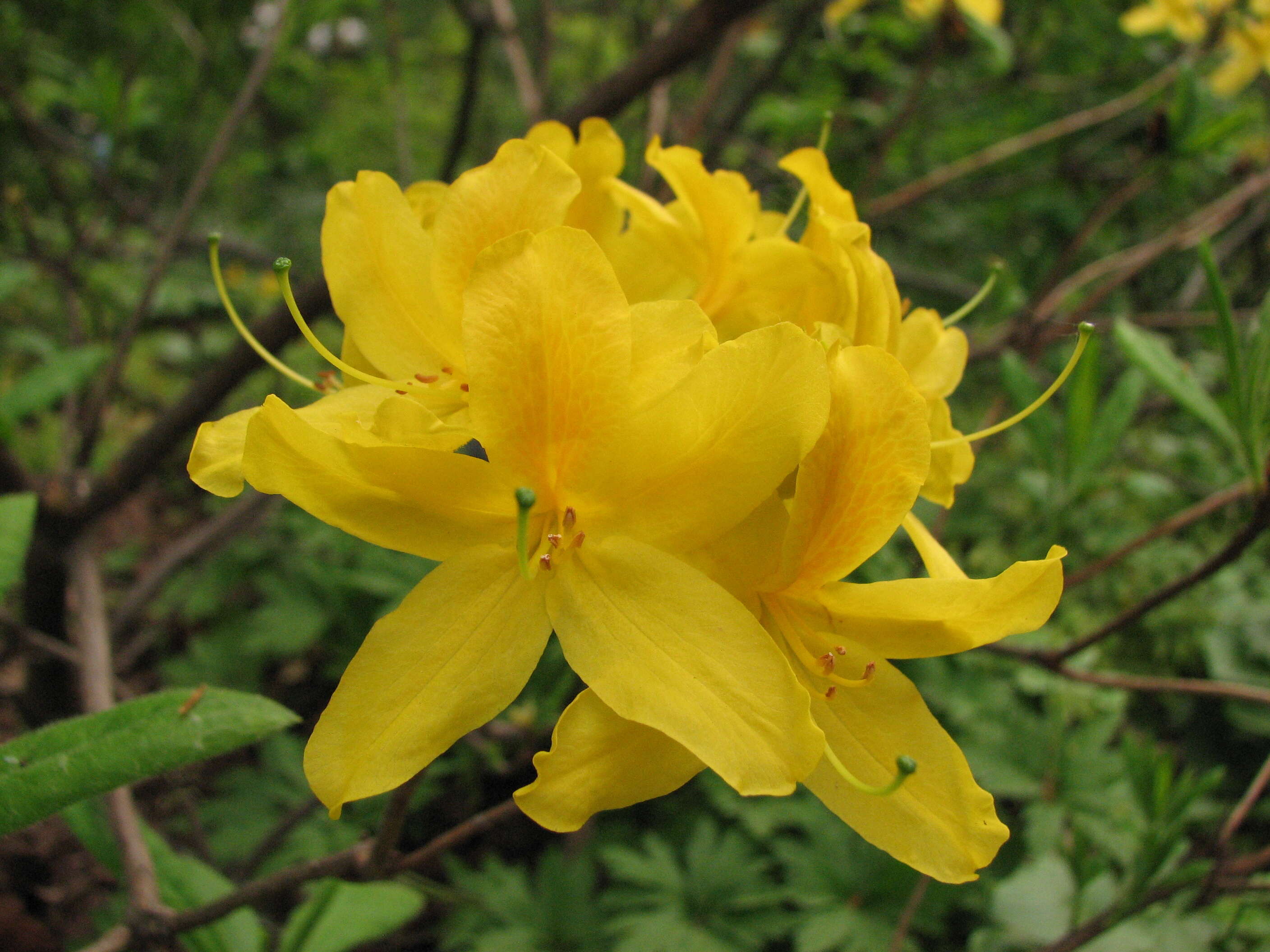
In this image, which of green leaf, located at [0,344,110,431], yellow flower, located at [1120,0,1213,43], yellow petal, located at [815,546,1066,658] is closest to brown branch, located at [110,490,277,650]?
green leaf, located at [0,344,110,431]

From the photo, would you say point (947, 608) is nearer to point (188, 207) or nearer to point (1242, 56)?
point (188, 207)

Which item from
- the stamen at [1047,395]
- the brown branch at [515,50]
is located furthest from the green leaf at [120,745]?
the brown branch at [515,50]

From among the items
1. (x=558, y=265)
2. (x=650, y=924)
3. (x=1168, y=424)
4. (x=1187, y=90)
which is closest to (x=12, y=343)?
(x=650, y=924)

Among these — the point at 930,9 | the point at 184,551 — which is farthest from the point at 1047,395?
the point at 930,9

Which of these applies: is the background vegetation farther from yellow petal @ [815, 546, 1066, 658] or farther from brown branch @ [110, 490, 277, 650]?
yellow petal @ [815, 546, 1066, 658]

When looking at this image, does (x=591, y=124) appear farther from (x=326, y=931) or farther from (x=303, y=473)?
(x=326, y=931)

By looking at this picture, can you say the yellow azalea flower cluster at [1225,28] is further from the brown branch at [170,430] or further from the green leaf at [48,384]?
the green leaf at [48,384]

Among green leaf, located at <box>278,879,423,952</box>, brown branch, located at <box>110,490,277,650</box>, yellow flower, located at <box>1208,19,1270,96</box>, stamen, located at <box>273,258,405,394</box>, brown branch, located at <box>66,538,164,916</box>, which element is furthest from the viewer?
yellow flower, located at <box>1208,19,1270,96</box>
